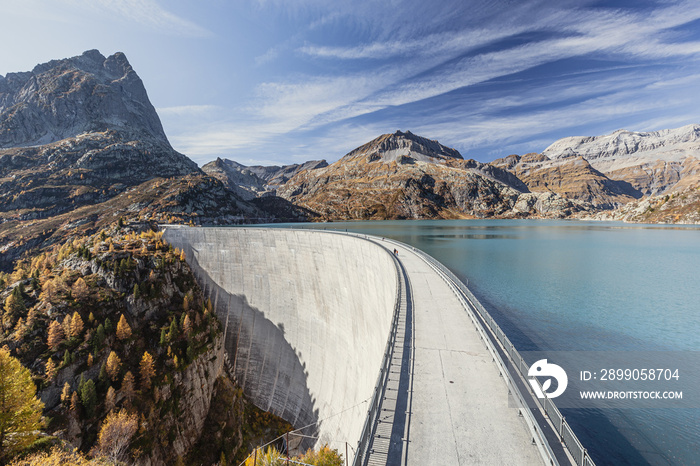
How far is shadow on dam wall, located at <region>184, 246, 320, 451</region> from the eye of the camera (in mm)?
33906

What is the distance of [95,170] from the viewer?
499ft

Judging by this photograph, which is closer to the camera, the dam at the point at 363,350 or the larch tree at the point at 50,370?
the dam at the point at 363,350

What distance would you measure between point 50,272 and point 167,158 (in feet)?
548

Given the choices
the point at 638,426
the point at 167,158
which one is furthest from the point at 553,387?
the point at 167,158

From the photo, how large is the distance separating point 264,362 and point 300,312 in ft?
32.2

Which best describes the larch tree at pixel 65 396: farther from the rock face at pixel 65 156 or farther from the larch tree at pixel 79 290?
the rock face at pixel 65 156

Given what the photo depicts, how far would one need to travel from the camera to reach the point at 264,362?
132 ft

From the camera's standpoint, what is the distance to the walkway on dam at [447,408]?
7.31 meters

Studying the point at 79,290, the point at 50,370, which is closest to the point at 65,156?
the point at 79,290

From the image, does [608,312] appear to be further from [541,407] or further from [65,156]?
[65,156]

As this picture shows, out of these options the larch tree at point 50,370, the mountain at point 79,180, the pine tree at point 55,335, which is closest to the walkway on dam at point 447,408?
the larch tree at point 50,370

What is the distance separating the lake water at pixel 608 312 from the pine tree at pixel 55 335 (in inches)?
2051

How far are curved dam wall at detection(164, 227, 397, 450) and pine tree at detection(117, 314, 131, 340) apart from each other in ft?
39.2

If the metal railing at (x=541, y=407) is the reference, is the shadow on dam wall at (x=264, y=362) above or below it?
below
